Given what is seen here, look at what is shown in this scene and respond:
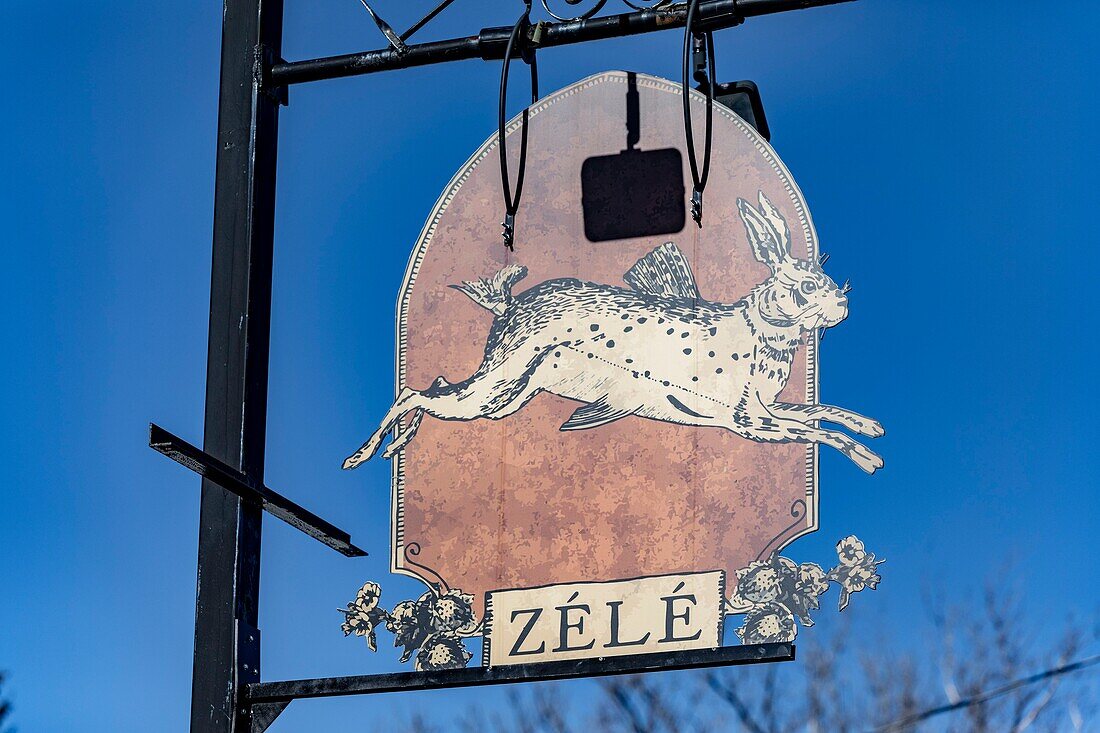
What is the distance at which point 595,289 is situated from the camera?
4.05 m

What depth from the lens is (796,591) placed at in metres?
3.56

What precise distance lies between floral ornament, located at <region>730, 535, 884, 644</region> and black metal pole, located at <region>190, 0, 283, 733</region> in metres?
1.21

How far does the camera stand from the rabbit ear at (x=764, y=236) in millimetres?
3973

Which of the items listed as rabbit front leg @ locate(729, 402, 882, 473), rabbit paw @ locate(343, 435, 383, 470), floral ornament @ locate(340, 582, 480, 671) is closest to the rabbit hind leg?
rabbit paw @ locate(343, 435, 383, 470)

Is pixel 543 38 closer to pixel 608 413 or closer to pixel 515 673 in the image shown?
pixel 608 413

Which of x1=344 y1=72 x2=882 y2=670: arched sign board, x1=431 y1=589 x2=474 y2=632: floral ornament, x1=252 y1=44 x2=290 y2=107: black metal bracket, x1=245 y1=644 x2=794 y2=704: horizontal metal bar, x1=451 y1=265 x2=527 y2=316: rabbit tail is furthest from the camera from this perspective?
x1=252 y1=44 x2=290 y2=107: black metal bracket

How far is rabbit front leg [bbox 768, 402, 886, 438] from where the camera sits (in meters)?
3.74

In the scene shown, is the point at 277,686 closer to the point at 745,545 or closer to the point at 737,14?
the point at 745,545

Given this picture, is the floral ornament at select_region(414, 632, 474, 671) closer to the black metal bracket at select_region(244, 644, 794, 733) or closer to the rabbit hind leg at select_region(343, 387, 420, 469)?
the black metal bracket at select_region(244, 644, 794, 733)

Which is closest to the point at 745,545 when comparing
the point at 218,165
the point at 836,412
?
the point at 836,412

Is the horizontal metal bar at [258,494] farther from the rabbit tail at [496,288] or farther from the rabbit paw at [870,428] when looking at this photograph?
the rabbit paw at [870,428]

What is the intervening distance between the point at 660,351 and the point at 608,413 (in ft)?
0.65

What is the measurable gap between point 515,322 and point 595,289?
0.74ft

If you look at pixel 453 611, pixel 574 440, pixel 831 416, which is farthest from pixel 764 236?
pixel 453 611
